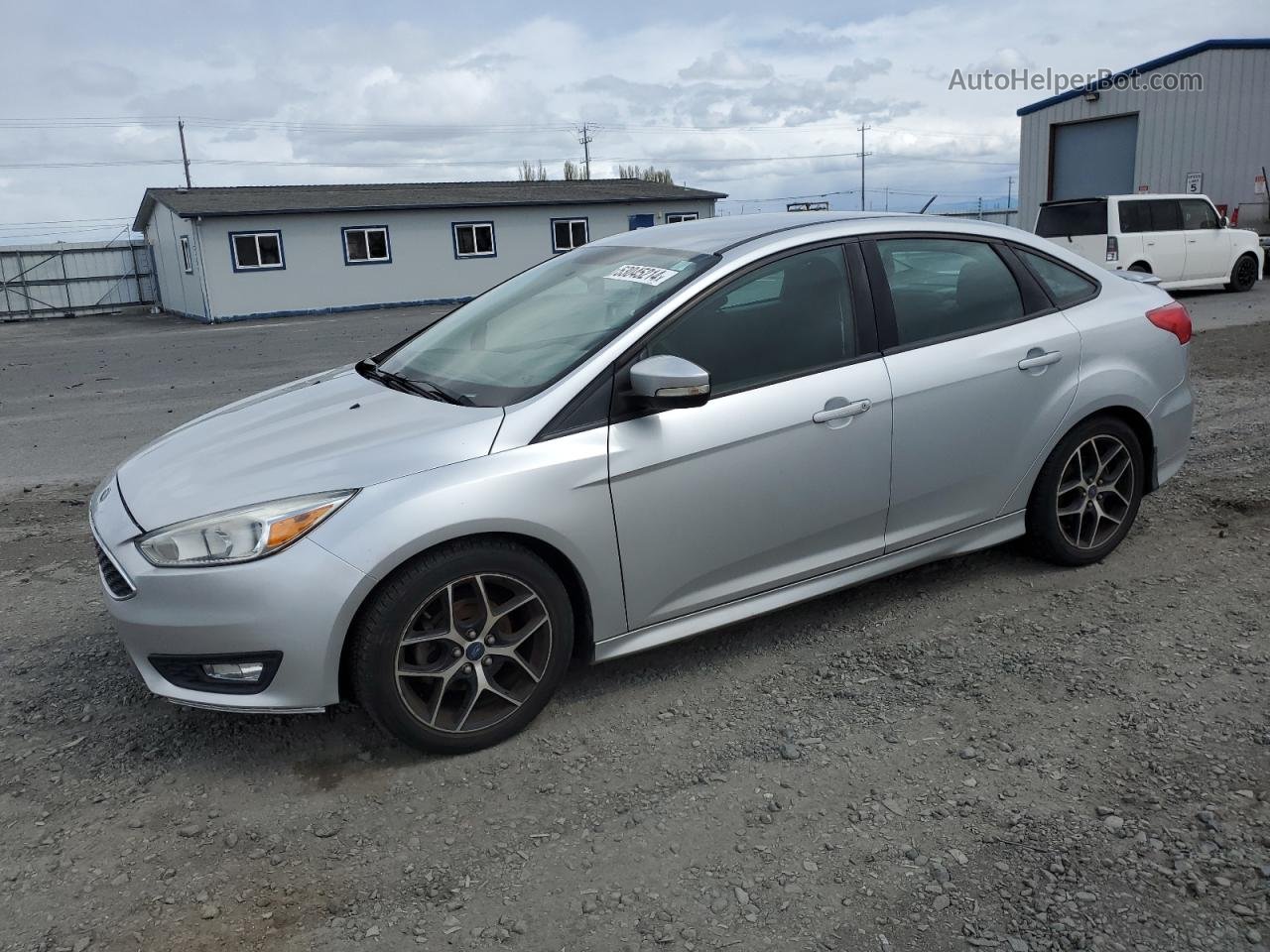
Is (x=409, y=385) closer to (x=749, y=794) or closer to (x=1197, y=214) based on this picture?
(x=749, y=794)

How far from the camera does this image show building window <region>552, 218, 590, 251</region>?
33.0 metres

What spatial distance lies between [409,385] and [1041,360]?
2.59 meters

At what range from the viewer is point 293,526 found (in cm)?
301

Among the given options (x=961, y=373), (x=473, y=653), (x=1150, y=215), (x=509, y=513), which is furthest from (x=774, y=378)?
(x=1150, y=215)

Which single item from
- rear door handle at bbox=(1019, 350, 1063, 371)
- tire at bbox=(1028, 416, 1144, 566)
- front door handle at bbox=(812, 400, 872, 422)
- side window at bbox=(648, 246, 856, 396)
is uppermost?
side window at bbox=(648, 246, 856, 396)

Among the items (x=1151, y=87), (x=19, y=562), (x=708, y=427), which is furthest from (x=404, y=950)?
(x=1151, y=87)

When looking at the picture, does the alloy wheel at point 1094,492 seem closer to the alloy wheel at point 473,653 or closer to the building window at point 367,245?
the alloy wheel at point 473,653

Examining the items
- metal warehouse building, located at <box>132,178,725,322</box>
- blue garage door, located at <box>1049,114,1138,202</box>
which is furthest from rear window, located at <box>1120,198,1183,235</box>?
metal warehouse building, located at <box>132,178,725,322</box>

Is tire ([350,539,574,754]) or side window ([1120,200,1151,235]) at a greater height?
side window ([1120,200,1151,235])

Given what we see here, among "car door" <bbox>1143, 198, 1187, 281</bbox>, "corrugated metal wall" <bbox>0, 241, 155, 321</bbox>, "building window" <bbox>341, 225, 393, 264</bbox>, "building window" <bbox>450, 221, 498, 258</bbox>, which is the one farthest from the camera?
"corrugated metal wall" <bbox>0, 241, 155, 321</bbox>

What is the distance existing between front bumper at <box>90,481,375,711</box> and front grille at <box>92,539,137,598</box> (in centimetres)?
4

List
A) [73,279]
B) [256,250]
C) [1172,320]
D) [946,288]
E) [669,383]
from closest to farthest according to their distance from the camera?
[669,383], [946,288], [1172,320], [256,250], [73,279]

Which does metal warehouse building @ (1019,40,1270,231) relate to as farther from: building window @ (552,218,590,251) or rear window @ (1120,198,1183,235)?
building window @ (552,218,590,251)

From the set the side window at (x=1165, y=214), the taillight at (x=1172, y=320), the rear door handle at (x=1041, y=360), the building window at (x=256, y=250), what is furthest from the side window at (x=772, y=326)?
the building window at (x=256, y=250)
